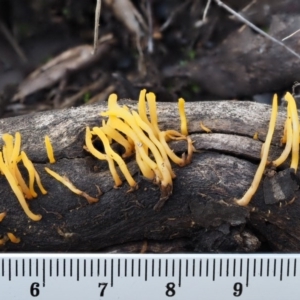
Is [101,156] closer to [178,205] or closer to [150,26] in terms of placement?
[178,205]

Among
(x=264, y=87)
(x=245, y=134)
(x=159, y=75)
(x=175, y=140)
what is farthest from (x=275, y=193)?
(x=159, y=75)

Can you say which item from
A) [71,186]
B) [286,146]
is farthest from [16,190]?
[286,146]

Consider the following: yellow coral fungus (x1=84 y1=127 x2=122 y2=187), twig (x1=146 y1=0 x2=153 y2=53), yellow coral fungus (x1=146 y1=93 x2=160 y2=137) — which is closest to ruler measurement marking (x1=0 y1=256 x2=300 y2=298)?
yellow coral fungus (x1=84 y1=127 x2=122 y2=187)

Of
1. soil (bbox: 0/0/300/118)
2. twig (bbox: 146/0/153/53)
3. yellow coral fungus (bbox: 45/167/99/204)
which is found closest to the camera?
yellow coral fungus (bbox: 45/167/99/204)

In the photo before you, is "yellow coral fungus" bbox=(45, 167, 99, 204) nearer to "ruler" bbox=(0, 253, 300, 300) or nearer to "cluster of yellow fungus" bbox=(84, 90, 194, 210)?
"cluster of yellow fungus" bbox=(84, 90, 194, 210)

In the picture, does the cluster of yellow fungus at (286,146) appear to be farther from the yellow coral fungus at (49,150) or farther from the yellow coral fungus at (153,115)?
the yellow coral fungus at (49,150)

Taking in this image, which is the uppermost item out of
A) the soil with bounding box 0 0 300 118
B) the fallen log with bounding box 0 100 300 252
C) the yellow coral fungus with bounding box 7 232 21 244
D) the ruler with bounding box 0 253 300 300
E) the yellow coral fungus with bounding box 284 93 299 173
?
the soil with bounding box 0 0 300 118
